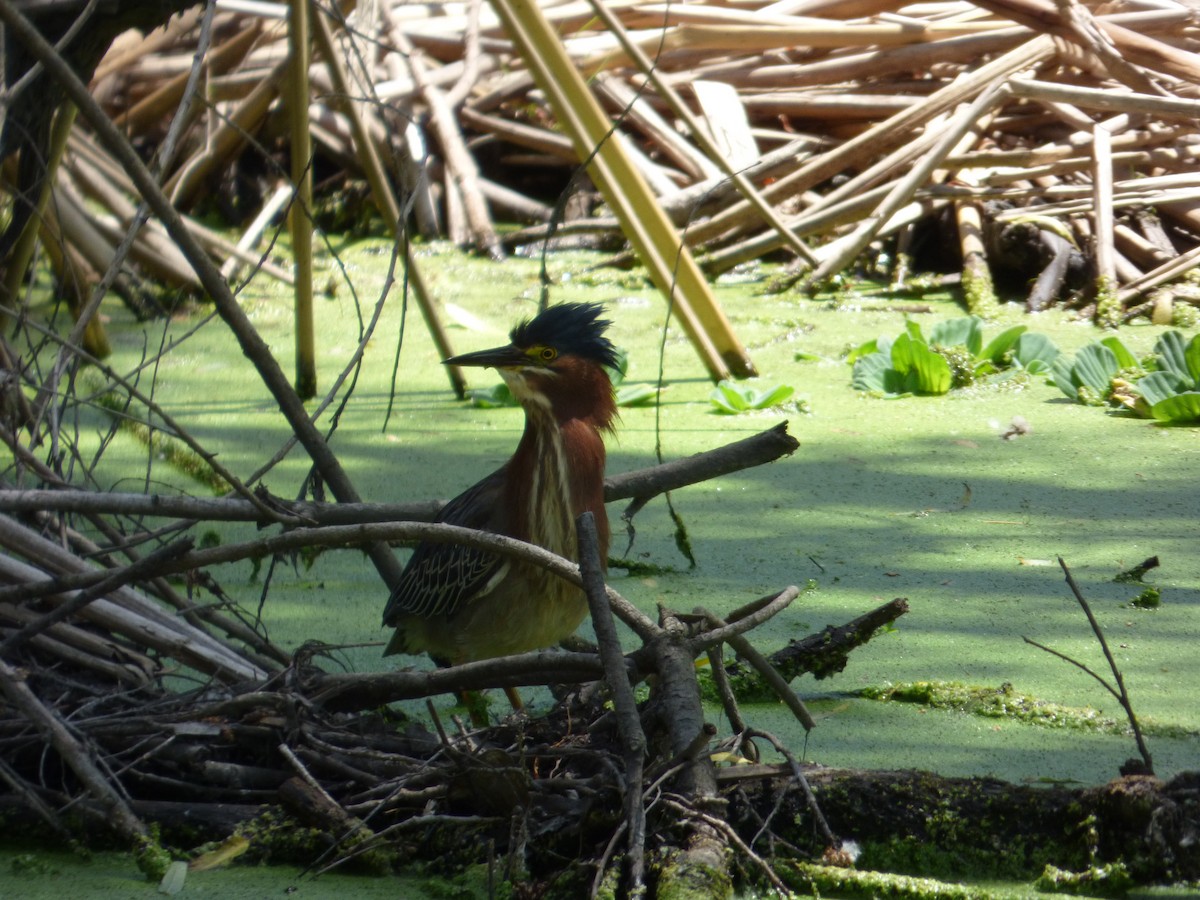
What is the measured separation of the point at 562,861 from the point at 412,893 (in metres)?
0.24

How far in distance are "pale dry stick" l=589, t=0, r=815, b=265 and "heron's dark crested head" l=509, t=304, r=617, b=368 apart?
699 millimetres

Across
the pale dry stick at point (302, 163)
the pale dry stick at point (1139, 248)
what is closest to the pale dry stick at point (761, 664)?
the pale dry stick at point (302, 163)

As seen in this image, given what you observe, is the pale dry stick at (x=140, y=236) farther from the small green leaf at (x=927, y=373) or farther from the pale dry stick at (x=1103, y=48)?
the pale dry stick at (x=1103, y=48)

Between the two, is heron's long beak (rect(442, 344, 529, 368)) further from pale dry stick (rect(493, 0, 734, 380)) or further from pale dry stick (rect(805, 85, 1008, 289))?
pale dry stick (rect(805, 85, 1008, 289))

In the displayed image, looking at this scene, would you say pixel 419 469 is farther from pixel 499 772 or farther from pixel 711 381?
pixel 499 772

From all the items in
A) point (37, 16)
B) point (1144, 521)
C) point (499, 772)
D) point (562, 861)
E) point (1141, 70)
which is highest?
point (37, 16)

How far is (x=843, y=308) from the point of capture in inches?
230

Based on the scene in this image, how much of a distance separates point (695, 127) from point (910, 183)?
122 cm

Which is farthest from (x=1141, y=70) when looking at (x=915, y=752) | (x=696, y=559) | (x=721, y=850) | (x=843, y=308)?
(x=721, y=850)

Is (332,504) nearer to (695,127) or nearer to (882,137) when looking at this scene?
(695,127)

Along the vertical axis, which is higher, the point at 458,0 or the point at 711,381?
the point at 458,0

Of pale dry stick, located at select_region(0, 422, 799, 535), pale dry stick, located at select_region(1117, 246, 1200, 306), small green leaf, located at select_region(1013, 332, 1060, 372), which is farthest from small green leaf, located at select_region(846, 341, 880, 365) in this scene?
pale dry stick, located at select_region(0, 422, 799, 535)

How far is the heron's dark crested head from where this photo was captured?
122 inches

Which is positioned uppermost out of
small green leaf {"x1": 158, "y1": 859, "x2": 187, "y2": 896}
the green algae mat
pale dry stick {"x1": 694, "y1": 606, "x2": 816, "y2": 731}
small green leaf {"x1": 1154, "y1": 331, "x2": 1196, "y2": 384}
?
pale dry stick {"x1": 694, "y1": 606, "x2": 816, "y2": 731}
